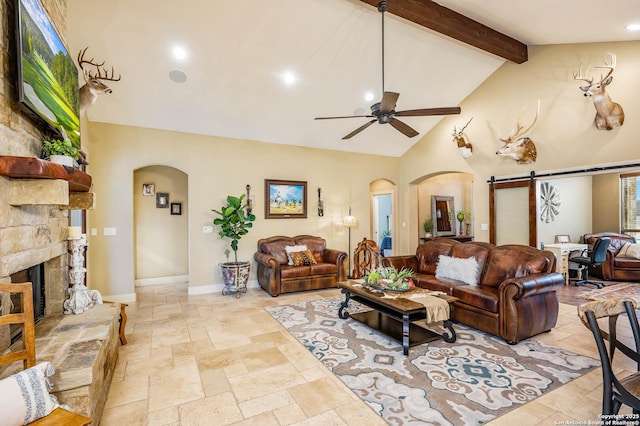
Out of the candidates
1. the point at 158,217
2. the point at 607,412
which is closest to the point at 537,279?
the point at 607,412

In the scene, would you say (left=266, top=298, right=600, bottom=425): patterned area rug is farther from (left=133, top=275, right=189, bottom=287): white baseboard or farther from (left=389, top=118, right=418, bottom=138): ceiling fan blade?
(left=133, top=275, right=189, bottom=287): white baseboard

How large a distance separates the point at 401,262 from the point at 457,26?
11.8 ft

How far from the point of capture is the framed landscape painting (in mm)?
6289

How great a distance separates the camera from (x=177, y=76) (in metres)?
4.45

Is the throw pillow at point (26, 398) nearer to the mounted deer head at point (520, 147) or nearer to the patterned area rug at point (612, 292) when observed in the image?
the mounted deer head at point (520, 147)

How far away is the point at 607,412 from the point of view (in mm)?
1807

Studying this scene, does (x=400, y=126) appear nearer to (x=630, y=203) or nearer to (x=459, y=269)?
(x=459, y=269)

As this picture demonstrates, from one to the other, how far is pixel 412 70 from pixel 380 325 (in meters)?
4.16

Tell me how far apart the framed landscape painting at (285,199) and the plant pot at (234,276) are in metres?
1.29

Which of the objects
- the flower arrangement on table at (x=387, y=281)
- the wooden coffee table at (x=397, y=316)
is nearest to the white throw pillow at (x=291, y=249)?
the wooden coffee table at (x=397, y=316)

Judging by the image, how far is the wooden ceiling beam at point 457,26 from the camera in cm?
380

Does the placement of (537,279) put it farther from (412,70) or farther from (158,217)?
(158,217)

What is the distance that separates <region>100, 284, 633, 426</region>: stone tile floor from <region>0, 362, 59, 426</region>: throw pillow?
789 millimetres

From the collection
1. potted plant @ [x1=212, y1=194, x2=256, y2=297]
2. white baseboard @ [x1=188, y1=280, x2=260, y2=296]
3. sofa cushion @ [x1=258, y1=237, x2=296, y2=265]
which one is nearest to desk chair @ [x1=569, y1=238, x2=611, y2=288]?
sofa cushion @ [x1=258, y1=237, x2=296, y2=265]
